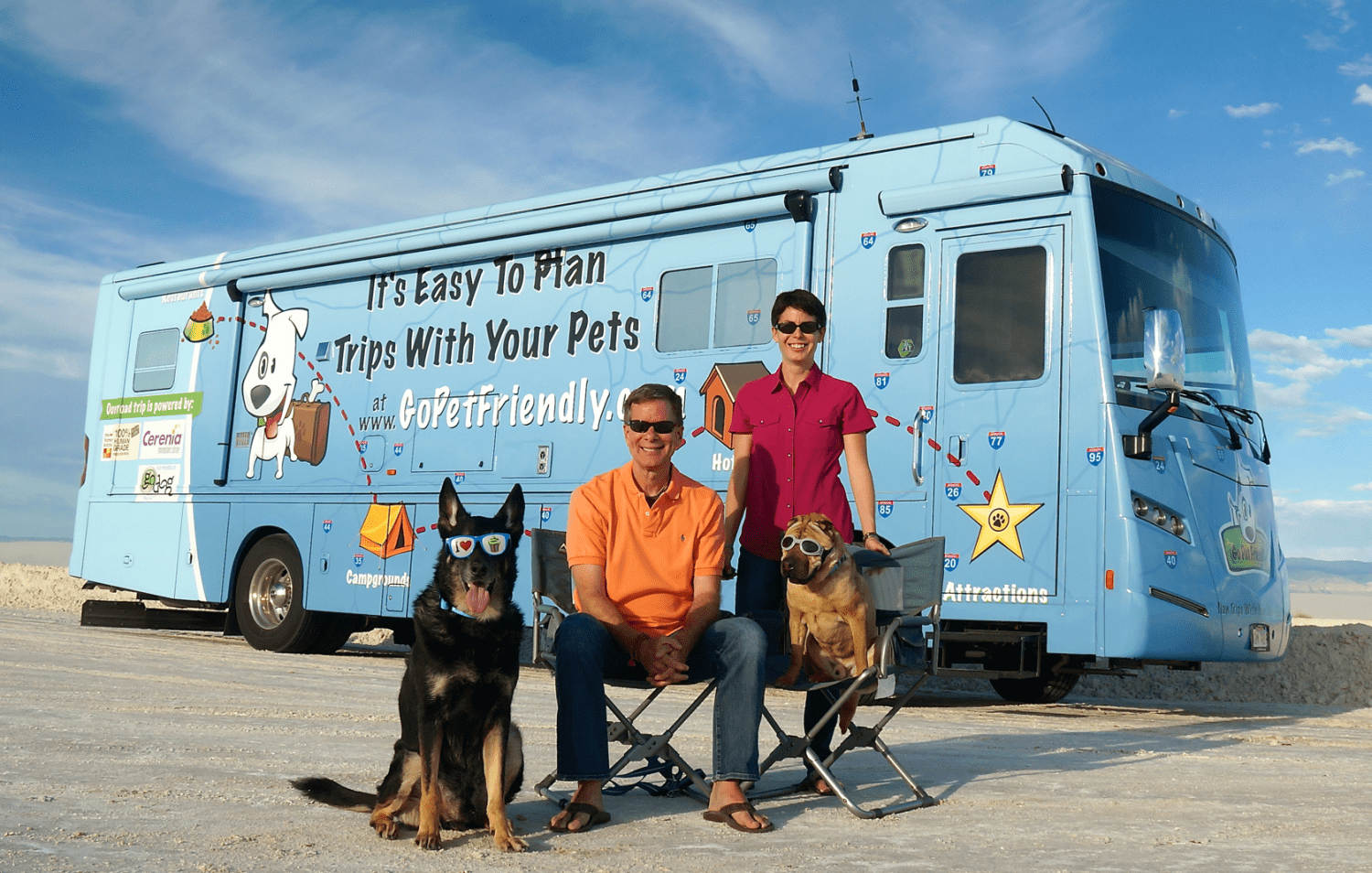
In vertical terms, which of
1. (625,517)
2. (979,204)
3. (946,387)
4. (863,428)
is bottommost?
(625,517)

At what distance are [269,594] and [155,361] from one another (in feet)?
10.5

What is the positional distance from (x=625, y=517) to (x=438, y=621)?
0.80m

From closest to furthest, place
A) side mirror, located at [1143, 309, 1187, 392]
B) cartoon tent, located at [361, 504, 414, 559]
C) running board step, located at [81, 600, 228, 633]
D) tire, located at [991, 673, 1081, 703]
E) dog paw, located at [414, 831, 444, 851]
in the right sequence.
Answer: dog paw, located at [414, 831, 444, 851] < side mirror, located at [1143, 309, 1187, 392] < tire, located at [991, 673, 1081, 703] < cartoon tent, located at [361, 504, 414, 559] < running board step, located at [81, 600, 228, 633]

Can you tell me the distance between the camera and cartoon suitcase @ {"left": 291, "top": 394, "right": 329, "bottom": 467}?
1121cm

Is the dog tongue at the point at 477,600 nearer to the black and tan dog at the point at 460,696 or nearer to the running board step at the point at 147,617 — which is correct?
the black and tan dog at the point at 460,696

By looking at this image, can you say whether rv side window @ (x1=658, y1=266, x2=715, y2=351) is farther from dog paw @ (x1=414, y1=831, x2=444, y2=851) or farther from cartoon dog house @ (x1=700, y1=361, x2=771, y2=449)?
dog paw @ (x1=414, y1=831, x2=444, y2=851)

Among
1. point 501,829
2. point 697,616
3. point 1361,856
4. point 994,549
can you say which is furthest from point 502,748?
point 994,549

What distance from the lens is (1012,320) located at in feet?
24.9

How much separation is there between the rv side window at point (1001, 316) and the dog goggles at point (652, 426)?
3799 mm

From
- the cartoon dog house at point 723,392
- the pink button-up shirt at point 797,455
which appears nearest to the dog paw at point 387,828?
the pink button-up shirt at point 797,455

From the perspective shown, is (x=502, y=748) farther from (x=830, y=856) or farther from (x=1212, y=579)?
(x=1212, y=579)

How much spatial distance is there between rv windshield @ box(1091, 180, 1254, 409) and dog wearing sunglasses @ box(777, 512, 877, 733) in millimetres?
3513

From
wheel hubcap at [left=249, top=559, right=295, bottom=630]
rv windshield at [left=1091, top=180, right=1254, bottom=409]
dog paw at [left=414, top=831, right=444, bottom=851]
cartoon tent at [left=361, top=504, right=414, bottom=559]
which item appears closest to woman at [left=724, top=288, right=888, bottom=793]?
dog paw at [left=414, top=831, right=444, bottom=851]

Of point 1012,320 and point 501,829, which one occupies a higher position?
point 1012,320
